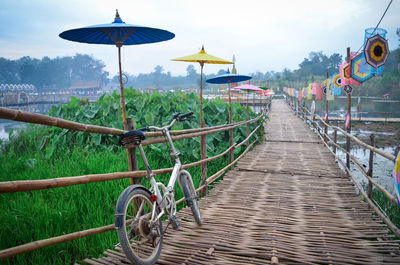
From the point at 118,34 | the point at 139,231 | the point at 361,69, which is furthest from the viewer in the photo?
the point at 361,69

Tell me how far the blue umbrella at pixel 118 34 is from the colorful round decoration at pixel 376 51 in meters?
3.09

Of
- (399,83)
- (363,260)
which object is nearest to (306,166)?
(363,260)

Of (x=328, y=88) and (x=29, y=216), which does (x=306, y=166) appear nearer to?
(x=29, y=216)

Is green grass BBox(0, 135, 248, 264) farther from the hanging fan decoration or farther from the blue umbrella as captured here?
the hanging fan decoration

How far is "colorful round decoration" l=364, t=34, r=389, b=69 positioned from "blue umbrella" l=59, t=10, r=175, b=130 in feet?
10.2

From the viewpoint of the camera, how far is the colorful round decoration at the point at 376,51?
164 inches

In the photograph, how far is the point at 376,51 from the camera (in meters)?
4.22

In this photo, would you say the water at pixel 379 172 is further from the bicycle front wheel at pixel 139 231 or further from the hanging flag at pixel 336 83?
the bicycle front wheel at pixel 139 231

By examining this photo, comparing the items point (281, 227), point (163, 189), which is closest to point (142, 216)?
point (163, 189)

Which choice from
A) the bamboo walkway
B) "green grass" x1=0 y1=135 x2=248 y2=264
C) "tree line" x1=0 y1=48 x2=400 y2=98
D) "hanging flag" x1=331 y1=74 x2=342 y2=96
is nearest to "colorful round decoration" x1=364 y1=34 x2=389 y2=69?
the bamboo walkway

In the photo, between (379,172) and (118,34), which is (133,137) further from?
(379,172)

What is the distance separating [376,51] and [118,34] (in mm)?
3794

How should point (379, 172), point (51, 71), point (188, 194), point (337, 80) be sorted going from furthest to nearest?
point (51, 71) < point (379, 172) < point (337, 80) < point (188, 194)

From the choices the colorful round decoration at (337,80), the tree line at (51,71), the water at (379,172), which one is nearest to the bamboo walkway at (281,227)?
the colorful round decoration at (337,80)
